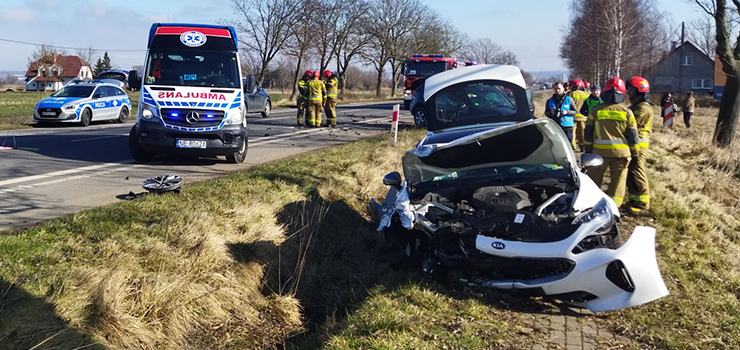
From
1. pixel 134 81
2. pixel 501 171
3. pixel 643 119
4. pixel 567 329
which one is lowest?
pixel 567 329

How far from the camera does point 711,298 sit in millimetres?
5547

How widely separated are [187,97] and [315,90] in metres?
7.28

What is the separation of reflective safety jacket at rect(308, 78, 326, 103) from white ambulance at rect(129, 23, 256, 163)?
5859 mm

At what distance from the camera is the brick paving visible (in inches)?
179

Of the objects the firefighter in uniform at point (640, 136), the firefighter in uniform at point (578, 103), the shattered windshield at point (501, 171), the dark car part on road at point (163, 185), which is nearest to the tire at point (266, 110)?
the firefighter in uniform at point (578, 103)

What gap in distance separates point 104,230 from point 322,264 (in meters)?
2.53

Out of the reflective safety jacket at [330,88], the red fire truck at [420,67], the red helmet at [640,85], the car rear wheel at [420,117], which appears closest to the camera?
the red helmet at [640,85]

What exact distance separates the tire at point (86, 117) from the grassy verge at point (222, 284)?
44.8 ft

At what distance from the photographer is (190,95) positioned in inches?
426

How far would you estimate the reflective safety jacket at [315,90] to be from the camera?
1766cm

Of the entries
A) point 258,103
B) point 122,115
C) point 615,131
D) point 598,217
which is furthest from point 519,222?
point 258,103

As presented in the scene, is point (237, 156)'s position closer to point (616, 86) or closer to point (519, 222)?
point (616, 86)

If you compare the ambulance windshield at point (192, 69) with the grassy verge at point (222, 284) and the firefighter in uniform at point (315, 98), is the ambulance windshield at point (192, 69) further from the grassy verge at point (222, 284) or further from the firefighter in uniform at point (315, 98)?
the firefighter in uniform at point (315, 98)

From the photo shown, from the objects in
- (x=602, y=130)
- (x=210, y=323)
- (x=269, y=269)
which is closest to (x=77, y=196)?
(x=269, y=269)
